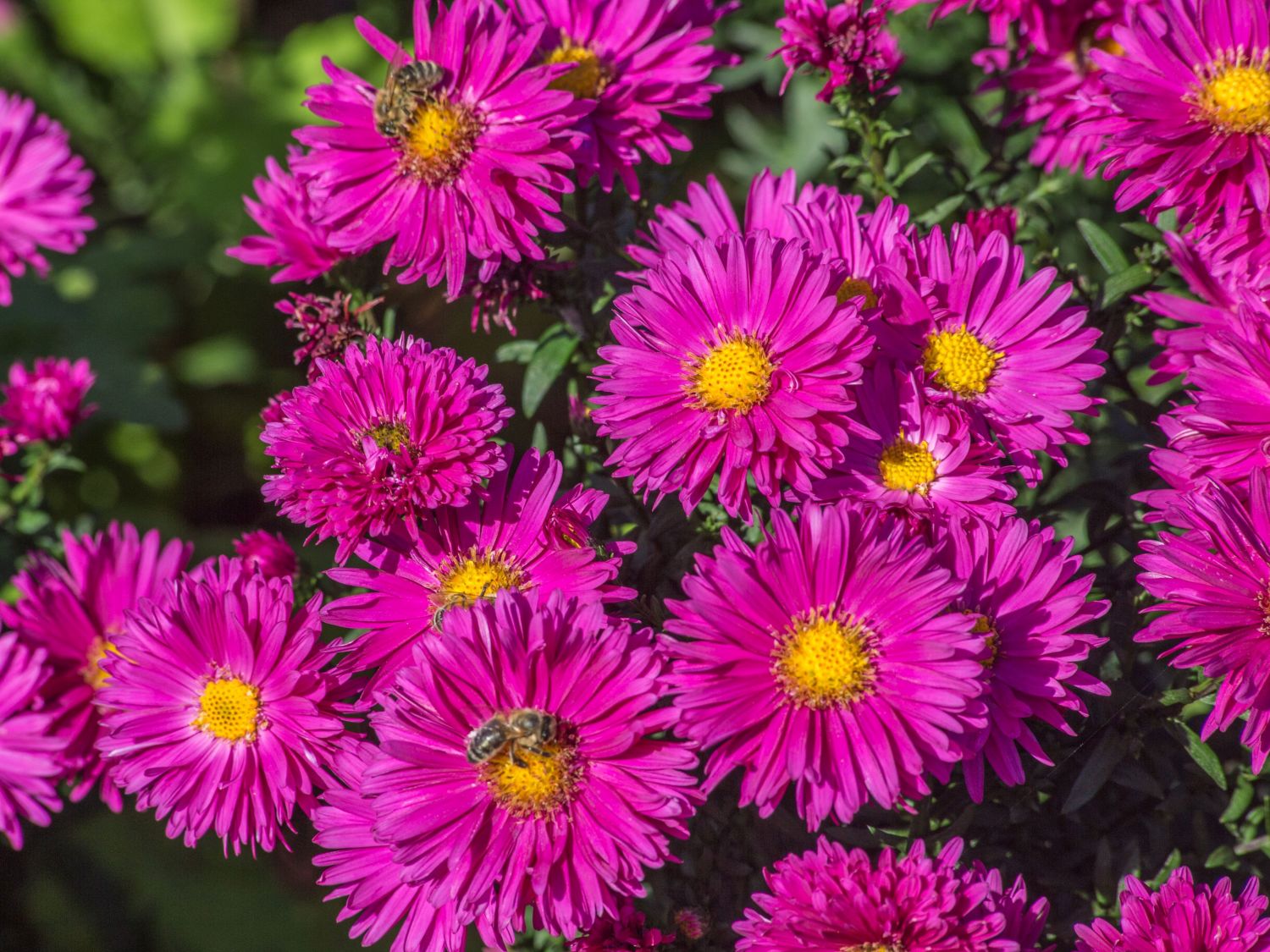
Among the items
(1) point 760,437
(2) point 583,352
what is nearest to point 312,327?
(2) point 583,352

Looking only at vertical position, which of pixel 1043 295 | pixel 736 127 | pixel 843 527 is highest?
pixel 736 127

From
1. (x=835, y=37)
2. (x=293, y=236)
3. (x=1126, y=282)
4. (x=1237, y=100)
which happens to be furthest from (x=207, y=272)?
(x=1237, y=100)

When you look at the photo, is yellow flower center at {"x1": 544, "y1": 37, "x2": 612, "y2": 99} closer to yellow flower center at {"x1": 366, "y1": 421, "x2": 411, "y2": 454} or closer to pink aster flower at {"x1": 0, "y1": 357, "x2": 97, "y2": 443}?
yellow flower center at {"x1": 366, "y1": 421, "x2": 411, "y2": 454}

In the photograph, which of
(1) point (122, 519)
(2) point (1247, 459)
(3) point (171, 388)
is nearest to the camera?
(2) point (1247, 459)

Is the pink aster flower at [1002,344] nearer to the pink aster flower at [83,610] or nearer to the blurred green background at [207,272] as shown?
the blurred green background at [207,272]

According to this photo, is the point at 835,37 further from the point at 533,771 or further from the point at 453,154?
the point at 533,771

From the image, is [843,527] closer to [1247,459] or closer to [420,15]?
[1247,459]
